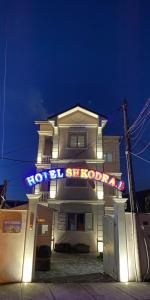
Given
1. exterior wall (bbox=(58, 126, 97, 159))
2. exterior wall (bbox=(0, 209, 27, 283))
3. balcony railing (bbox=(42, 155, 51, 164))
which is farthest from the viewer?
balcony railing (bbox=(42, 155, 51, 164))

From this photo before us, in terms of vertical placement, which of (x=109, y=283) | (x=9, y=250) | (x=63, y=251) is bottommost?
(x=63, y=251)

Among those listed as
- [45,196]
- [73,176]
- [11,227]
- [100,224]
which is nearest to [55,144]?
[45,196]

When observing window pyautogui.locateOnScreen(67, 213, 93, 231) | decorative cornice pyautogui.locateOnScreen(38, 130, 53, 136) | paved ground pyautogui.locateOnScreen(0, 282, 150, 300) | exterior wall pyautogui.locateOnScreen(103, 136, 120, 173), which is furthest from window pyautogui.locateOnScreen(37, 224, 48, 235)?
decorative cornice pyautogui.locateOnScreen(38, 130, 53, 136)

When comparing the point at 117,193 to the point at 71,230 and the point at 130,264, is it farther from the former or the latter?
the point at 130,264

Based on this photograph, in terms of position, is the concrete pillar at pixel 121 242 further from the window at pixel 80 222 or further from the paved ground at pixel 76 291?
the window at pixel 80 222

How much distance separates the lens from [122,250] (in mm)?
7984

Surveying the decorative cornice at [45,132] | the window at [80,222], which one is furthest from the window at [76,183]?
the decorative cornice at [45,132]

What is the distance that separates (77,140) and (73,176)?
10.6 m

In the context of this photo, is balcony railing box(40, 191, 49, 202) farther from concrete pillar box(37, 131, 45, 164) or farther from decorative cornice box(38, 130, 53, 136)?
decorative cornice box(38, 130, 53, 136)

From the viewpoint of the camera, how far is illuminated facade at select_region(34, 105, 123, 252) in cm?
1775

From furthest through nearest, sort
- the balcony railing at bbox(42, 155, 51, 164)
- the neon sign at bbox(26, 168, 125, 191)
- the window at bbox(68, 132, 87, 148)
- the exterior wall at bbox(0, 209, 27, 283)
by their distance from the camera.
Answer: the balcony railing at bbox(42, 155, 51, 164) → the window at bbox(68, 132, 87, 148) → the neon sign at bbox(26, 168, 125, 191) → the exterior wall at bbox(0, 209, 27, 283)

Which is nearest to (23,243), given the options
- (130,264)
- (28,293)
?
(28,293)

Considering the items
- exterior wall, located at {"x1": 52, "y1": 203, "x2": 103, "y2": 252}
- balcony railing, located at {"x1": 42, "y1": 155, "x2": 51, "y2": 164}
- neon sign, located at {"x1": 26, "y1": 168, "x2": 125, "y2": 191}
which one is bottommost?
exterior wall, located at {"x1": 52, "y1": 203, "x2": 103, "y2": 252}

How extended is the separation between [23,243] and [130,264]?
12.9 ft
